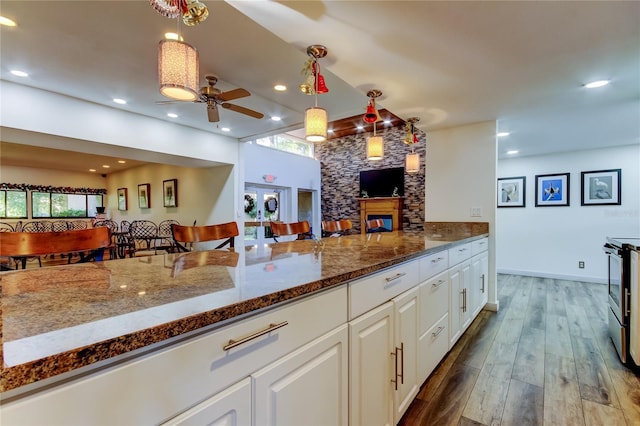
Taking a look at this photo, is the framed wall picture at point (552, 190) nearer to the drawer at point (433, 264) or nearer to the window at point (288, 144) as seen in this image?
the drawer at point (433, 264)

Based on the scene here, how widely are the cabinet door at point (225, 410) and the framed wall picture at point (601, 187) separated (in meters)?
6.18

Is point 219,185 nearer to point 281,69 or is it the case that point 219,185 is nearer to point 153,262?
point 281,69

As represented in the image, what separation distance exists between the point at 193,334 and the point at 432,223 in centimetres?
369

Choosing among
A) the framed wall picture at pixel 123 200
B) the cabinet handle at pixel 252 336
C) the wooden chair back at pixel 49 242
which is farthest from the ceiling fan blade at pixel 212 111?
the framed wall picture at pixel 123 200

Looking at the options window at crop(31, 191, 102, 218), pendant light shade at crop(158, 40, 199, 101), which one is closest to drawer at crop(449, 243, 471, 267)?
pendant light shade at crop(158, 40, 199, 101)

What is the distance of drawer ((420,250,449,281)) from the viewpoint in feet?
5.64

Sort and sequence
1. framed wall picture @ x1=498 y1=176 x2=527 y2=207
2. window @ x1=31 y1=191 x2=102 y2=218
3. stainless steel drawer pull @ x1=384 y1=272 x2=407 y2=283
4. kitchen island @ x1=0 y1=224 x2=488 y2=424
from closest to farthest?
kitchen island @ x1=0 y1=224 x2=488 y2=424 → stainless steel drawer pull @ x1=384 y1=272 x2=407 y2=283 → framed wall picture @ x1=498 y1=176 x2=527 y2=207 → window @ x1=31 y1=191 x2=102 y2=218

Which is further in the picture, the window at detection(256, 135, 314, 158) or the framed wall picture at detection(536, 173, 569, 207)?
the window at detection(256, 135, 314, 158)

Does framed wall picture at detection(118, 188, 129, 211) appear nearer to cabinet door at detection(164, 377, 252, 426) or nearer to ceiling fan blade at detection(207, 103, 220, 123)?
ceiling fan blade at detection(207, 103, 220, 123)

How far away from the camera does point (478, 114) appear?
3.22 meters

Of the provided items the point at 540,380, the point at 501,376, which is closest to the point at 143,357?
the point at 501,376

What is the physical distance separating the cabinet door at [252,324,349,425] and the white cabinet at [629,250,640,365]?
2327 mm

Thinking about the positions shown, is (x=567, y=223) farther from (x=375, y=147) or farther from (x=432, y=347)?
(x=432, y=347)

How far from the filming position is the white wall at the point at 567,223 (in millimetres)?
4566
